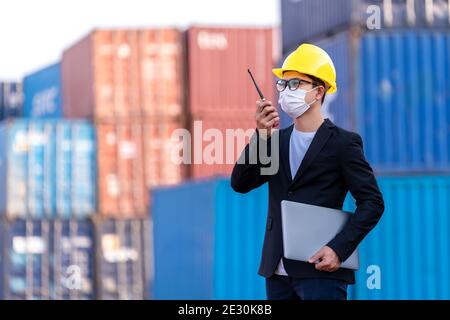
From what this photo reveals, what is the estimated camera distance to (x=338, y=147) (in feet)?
15.9

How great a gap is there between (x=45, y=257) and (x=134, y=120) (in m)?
3.70

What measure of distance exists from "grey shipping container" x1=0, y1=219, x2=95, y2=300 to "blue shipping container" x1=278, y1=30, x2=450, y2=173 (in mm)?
8053

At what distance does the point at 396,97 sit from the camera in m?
16.5

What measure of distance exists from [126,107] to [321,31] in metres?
6.85

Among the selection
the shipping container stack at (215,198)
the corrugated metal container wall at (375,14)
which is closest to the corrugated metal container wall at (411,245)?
the shipping container stack at (215,198)

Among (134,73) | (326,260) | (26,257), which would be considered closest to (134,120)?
(134,73)

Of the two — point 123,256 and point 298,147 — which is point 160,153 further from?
point 298,147

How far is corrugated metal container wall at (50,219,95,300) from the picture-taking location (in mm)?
22219

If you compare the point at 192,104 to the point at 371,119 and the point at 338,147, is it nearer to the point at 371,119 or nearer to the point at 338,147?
the point at 371,119

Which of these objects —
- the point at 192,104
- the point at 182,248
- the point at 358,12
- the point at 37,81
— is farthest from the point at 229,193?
the point at 37,81

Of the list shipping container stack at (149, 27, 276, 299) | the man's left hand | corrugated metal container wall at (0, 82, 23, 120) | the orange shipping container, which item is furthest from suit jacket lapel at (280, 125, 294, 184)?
corrugated metal container wall at (0, 82, 23, 120)

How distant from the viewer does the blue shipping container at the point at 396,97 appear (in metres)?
16.3

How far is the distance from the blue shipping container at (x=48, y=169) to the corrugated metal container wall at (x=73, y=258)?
37cm

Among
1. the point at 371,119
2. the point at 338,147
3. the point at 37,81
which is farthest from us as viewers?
the point at 37,81
